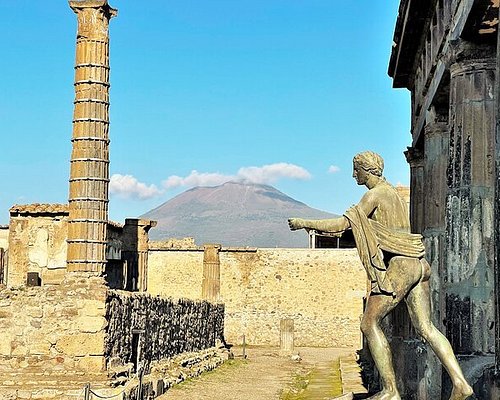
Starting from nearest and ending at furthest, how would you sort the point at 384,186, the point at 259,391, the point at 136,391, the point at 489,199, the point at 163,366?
the point at 384,186 → the point at 489,199 → the point at 136,391 → the point at 259,391 → the point at 163,366

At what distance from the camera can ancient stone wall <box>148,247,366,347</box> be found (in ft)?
125

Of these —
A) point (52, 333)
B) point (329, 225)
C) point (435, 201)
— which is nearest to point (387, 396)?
A: point (329, 225)

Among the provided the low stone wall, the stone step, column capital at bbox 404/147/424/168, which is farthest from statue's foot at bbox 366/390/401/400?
the low stone wall

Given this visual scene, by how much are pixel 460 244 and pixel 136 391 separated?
958 cm

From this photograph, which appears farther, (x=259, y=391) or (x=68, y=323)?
(x=259, y=391)

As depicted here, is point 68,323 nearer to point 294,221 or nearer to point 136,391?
point 136,391

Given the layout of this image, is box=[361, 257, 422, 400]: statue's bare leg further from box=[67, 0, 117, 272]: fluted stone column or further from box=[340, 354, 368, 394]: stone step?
box=[67, 0, 117, 272]: fluted stone column

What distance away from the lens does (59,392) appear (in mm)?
15969

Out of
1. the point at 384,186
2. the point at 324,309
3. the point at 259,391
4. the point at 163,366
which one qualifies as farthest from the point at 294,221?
the point at 324,309

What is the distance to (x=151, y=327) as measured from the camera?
20.7 m

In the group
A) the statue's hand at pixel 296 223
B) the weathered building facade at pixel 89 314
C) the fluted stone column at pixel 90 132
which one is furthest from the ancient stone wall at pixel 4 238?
the statue's hand at pixel 296 223

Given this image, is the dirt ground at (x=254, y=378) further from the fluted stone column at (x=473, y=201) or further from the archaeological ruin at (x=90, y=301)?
the fluted stone column at (x=473, y=201)

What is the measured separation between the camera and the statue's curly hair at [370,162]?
675 centimetres

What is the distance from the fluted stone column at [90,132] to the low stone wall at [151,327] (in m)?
1.49
